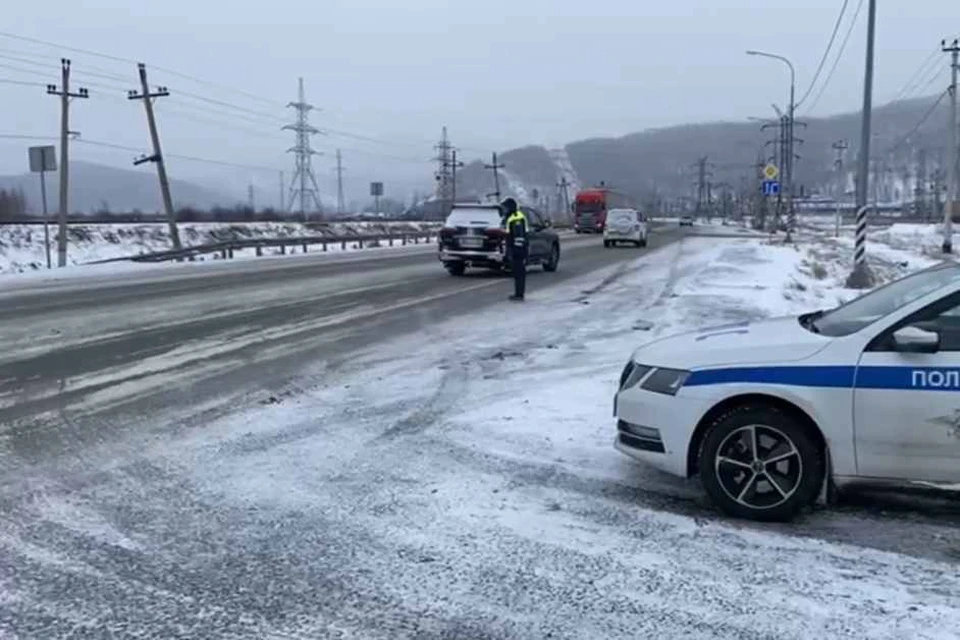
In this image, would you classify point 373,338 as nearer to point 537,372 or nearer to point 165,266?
point 537,372

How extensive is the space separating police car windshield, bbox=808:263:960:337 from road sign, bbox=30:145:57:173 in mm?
28075

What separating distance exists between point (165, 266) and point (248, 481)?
25.8 metres

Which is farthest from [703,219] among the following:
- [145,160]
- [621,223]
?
[145,160]

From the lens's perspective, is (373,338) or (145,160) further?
(145,160)

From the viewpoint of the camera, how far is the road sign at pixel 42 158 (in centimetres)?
2844

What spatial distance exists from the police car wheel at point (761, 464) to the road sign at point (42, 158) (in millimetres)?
28363

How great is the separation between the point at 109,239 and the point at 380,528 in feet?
149

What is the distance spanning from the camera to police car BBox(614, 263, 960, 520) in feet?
15.9

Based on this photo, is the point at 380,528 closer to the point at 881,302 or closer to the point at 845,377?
the point at 845,377

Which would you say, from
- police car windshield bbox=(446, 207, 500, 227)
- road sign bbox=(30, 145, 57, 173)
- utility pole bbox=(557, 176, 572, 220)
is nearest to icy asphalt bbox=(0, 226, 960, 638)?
police car windshield bbox=(446, 207, 500, 227)

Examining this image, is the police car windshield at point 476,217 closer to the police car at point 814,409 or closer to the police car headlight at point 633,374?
the police car headlight at point 633,374

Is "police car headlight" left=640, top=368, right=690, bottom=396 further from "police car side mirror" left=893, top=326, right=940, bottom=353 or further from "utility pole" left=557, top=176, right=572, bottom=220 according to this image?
"utility pole" left=557, top=176, right=572, bottom=220

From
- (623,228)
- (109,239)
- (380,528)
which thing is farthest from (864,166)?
(109,239)

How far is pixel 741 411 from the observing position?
515cm
